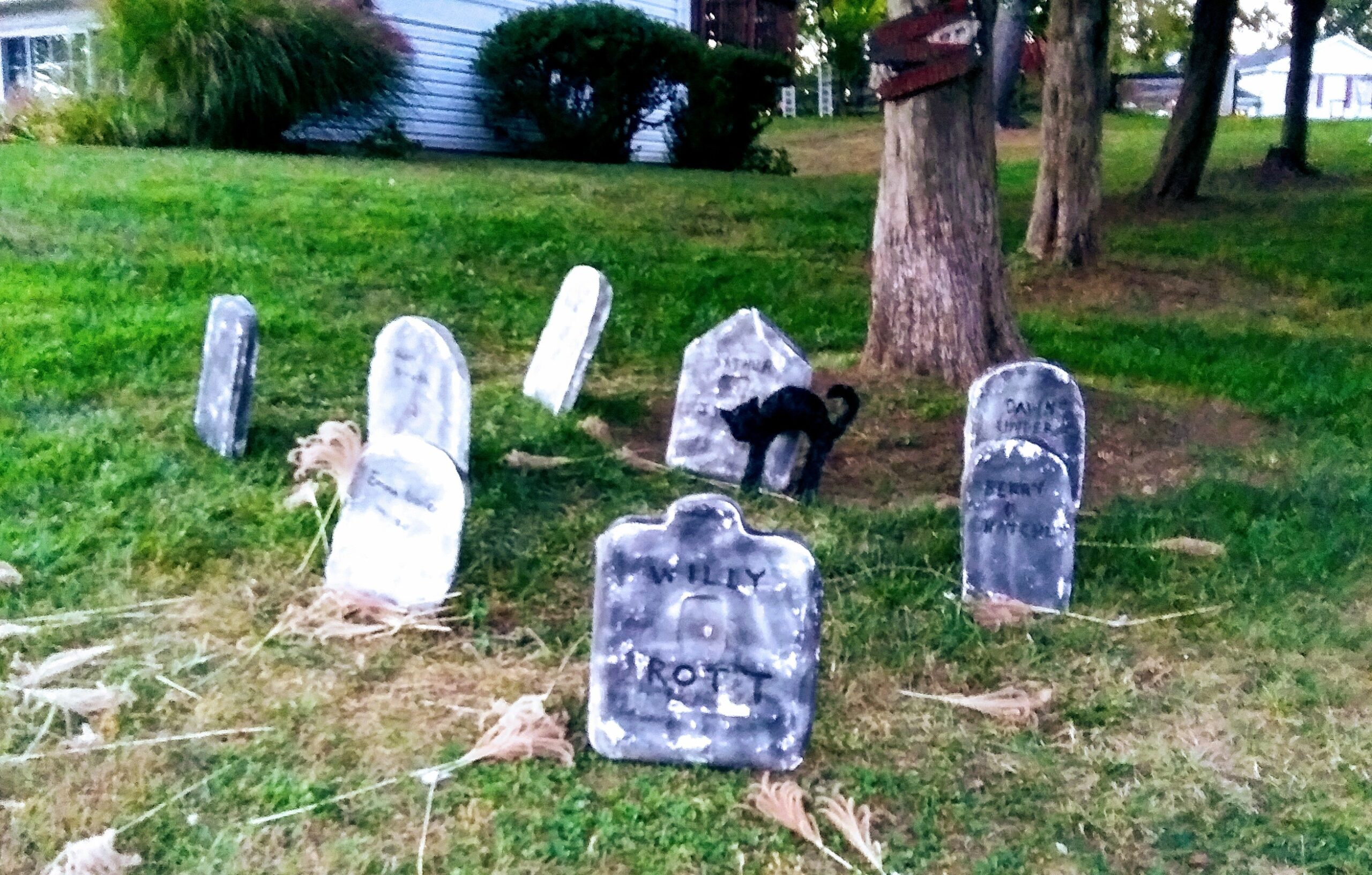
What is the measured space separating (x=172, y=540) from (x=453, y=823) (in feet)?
6.45

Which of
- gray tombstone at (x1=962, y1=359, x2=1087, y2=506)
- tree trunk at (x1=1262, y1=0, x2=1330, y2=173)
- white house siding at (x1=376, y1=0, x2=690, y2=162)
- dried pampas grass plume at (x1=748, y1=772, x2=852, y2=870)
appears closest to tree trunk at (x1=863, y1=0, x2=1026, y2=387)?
gray tombstone at (x1=962, y1=359, x2=1087, y2=506)

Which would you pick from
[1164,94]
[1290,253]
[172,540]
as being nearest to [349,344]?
[172,540]

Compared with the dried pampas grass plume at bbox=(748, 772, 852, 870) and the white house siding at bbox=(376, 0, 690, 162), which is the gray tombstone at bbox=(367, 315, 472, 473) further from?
the white house siding at bbox=(376, 0, 690, 162)

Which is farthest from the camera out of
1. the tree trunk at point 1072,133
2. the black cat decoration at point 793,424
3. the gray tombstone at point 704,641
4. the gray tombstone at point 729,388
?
the tree trunk at point 1072,133

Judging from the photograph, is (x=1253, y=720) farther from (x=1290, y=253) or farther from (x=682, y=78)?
(x=682, y=78)

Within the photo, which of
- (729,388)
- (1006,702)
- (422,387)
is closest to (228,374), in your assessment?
(422,387)

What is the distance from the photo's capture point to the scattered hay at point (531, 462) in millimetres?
5492

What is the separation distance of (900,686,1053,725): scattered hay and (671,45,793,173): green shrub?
1434 centimetres

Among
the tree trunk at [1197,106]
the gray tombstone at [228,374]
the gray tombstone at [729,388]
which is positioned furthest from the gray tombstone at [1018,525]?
the tree trunk at [1197,106]

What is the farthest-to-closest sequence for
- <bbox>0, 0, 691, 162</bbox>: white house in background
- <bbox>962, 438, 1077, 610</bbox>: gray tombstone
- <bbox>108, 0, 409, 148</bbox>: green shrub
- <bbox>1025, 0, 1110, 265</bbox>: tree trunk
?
<bbox>0, 0, 691, 162</bbox>: white house in background < <bbox>108, 0, 409, 148</bbox>: green shrub < <bbox>1025, 0, 1110, 265</bbox>: tree trunk < <bbox>962, 438, 1077, 610</bbox>: gray tombstone

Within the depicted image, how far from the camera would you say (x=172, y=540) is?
4.59 metres

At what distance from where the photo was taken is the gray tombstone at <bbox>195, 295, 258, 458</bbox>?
17.3 feet

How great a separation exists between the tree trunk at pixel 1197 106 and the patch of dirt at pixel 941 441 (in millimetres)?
9528

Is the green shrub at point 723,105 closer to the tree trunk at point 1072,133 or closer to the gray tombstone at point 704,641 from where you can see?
the tree trunk at point 1072,133
